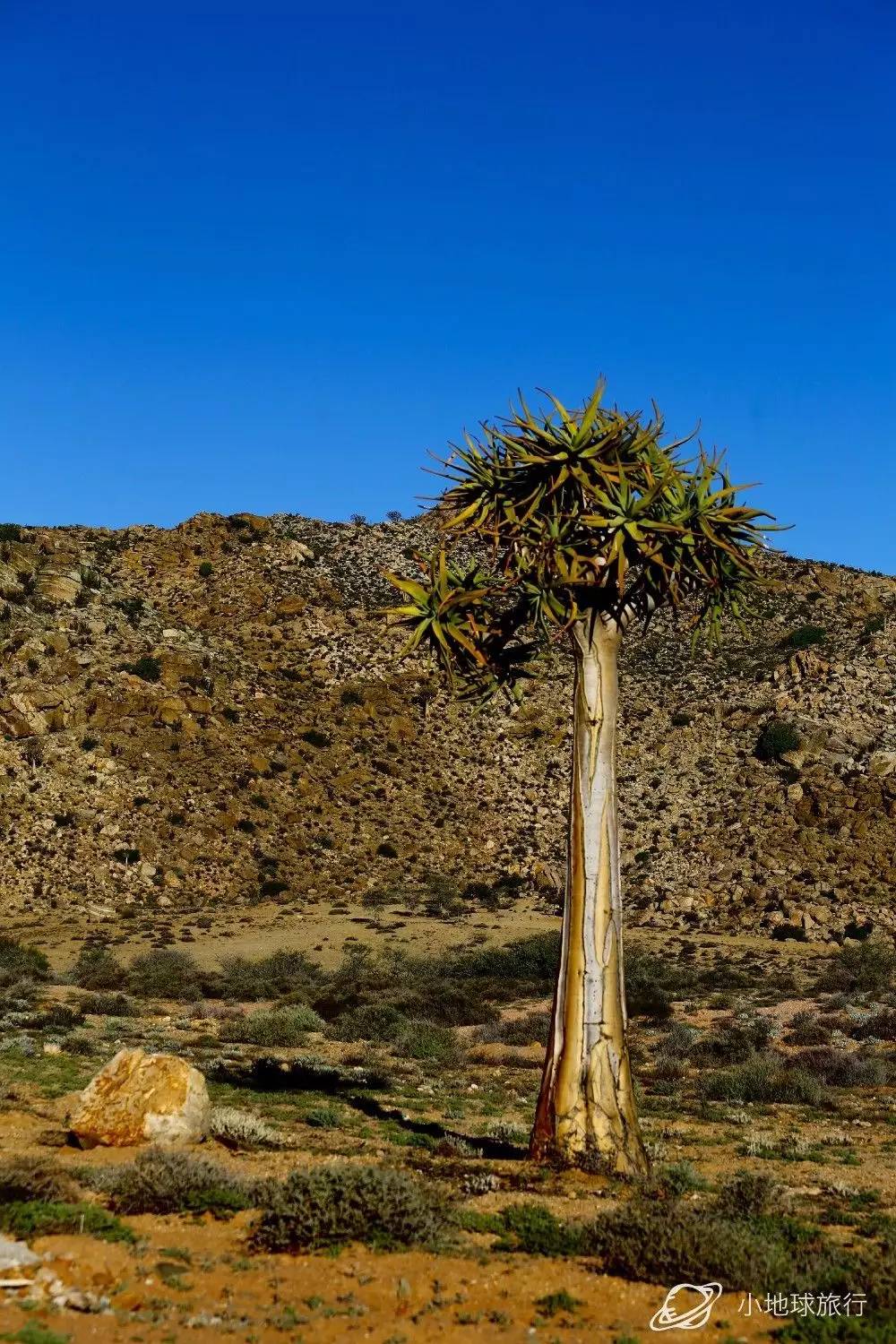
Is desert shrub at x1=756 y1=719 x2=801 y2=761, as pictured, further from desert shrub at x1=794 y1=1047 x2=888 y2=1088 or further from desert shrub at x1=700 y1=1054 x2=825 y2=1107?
desert shrub at x1=700 y1=1054 x2=825 y2=1107

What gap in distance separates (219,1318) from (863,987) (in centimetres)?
2848

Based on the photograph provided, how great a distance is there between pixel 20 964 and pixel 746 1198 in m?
26.0

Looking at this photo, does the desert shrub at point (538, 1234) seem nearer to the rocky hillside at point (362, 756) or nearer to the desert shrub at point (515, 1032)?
the desert shrub at point (515, 1032)

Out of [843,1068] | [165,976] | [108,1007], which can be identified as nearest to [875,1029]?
[843,1068]

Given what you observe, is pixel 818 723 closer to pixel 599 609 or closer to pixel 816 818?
pixel 816 818

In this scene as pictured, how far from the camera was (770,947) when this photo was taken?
4012cm

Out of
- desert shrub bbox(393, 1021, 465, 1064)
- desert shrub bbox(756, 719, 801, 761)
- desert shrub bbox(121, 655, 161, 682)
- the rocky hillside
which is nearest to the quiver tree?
desert shrub bbox(393, 1021, 465, 1064)

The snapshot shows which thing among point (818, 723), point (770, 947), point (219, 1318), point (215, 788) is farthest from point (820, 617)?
point (219, 1318)

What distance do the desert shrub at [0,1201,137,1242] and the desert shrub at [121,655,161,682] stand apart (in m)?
50.1

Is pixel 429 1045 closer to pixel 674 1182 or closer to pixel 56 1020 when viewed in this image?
pixel 56 1020

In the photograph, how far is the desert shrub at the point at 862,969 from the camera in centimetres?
3153

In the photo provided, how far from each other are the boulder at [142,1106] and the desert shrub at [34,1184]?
2084 mm

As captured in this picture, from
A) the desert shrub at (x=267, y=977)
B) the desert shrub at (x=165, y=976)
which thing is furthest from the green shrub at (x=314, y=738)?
the desert shrub at (x=165, y=976)

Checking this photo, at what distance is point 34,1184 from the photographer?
29.4 feet
